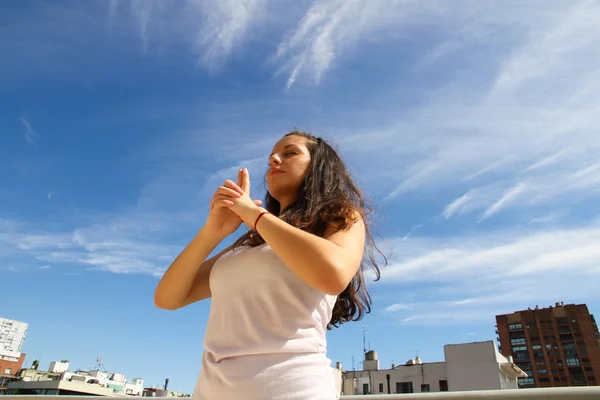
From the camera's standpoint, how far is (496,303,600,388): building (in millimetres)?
67875

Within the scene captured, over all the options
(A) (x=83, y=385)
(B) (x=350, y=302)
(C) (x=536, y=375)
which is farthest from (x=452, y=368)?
(C) (x=536, y=375)

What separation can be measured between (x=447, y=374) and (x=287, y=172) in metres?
38.3

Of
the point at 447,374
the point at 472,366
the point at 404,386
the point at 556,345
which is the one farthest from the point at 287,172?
the point at 556,345

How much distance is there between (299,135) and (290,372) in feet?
3.40

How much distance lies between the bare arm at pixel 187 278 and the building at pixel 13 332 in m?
148

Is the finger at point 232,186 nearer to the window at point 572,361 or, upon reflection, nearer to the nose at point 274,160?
the nose at point 274,160

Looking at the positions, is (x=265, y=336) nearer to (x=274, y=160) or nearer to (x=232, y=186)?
(x=232, y=186)

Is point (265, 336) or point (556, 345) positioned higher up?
point (556, 345)

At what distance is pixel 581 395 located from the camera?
102 centimetres

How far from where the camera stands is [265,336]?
1.03 m

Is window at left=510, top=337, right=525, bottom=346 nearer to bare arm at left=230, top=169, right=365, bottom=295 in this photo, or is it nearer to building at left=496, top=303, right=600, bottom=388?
building at left=496, top=303, right=600, bottom=388

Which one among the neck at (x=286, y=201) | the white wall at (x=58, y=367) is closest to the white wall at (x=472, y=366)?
the neck at (x=286, y=201)

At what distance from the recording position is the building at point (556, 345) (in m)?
67.9

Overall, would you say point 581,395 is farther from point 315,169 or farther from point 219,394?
point 315,169
